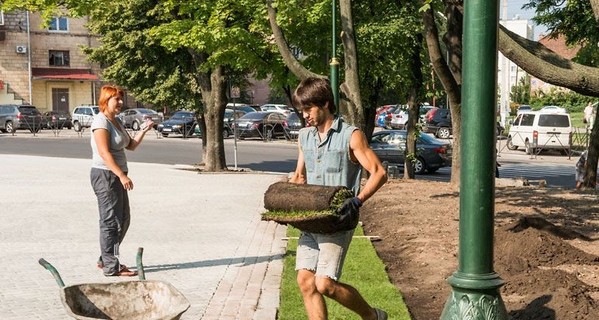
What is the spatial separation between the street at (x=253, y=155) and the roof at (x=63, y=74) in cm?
2205

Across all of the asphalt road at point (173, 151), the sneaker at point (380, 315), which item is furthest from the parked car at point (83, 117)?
the sneaker at point (380, 315)

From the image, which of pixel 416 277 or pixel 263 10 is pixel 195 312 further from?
pixel 263 10

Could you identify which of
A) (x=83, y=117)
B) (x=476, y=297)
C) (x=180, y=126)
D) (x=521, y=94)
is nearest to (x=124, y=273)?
(x=476, y=297)

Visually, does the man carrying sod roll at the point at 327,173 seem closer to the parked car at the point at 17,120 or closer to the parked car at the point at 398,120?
the parked car at the point at 17,120

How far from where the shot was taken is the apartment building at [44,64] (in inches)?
2576

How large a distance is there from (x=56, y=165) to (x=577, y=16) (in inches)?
624

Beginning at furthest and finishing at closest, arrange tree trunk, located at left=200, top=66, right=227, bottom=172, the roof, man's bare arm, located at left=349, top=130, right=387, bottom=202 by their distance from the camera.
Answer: the roof → tree trunk, located at left=200, top=66, right=227, bottom=172 → man's bare arm, located at left=349, top=130, right=387, bottom=202

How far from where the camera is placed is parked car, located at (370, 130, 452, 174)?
29391mm

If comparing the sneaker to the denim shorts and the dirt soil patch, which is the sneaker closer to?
the denim shorts

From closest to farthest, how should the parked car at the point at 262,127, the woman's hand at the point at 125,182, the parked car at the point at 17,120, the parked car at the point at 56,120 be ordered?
the woman's hand at the point at 125,182
the parked car at the point at 262,127
the parked car at the point at 17,120
the parked car at the point at 56,120

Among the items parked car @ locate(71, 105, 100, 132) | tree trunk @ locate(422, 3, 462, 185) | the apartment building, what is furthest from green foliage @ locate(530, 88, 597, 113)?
tree trunk @ locate(422, 3, 462, 185)

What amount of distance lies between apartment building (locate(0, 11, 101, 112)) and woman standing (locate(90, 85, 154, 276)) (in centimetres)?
5845

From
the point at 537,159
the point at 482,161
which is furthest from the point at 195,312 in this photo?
the point at 537,159

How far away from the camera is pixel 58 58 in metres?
68.0
